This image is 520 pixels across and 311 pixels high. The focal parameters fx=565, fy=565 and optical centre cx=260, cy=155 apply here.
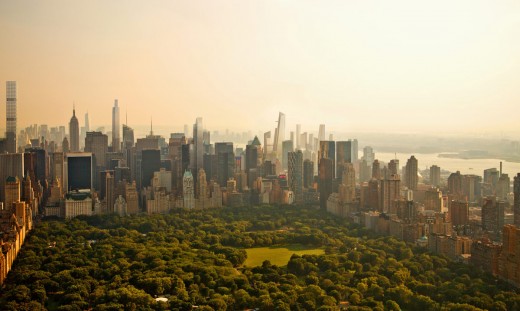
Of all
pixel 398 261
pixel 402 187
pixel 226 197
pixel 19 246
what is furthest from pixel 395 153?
pixel 19 246

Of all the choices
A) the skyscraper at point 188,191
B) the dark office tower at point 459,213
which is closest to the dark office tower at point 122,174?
the skyscraper at point 188,191

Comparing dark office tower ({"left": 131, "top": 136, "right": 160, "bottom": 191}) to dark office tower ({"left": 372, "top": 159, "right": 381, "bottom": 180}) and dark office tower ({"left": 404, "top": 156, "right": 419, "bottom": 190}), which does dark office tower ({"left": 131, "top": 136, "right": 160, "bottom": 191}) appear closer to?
dark office tower ({"left": 372, "top": 159, "right": 381, "bottom": 180})

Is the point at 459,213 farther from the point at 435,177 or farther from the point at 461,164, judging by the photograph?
the point at 435,177

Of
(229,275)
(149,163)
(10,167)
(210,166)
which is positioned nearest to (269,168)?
(210,166)

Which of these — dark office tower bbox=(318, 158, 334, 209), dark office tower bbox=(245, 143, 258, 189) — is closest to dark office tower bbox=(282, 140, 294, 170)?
dark office tower bbox=(245, 143, 258, 189)

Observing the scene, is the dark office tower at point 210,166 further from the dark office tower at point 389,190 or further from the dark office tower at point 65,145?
the dark office tower at point 389,190

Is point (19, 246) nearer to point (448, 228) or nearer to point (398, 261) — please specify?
point (398, 261)
